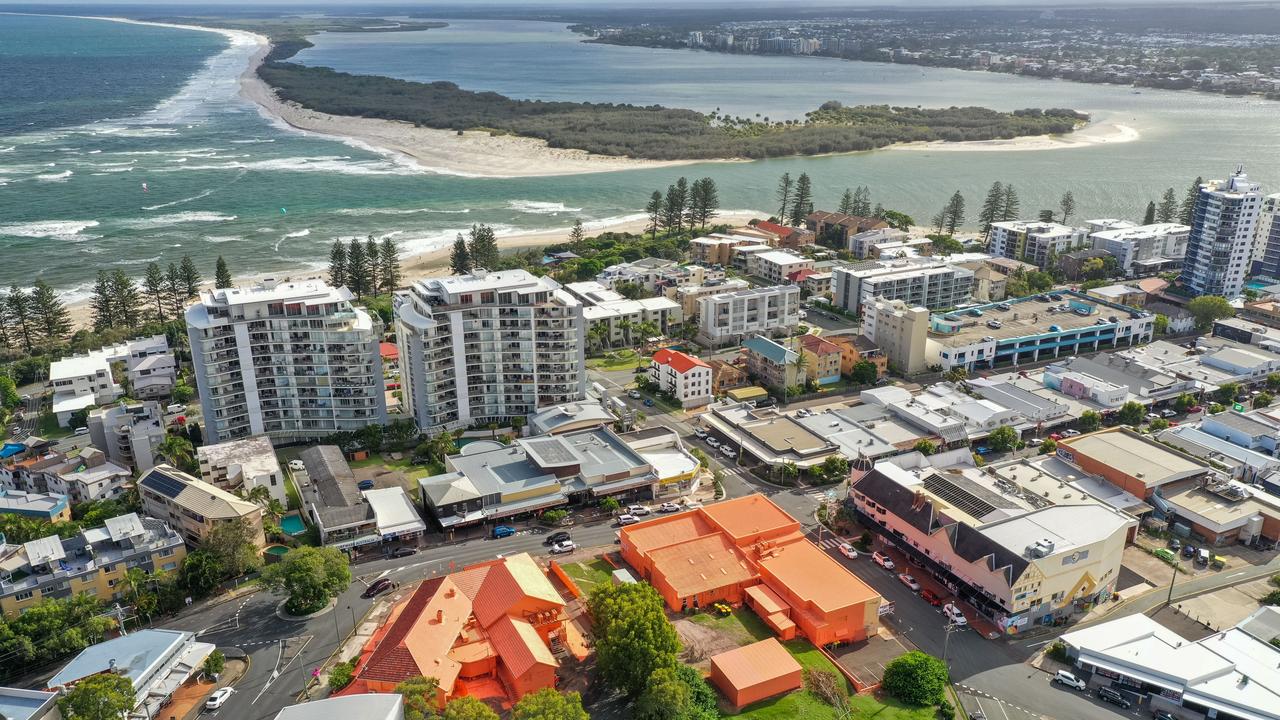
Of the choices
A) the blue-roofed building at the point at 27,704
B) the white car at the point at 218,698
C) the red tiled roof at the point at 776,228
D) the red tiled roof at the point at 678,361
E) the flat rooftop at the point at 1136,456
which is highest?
the red tiled roof at the point at 776,228

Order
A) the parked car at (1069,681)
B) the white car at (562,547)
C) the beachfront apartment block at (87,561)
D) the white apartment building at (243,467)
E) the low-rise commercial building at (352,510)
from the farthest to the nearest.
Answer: the white apartment building at (243,467), the white car at (562,547), the low-rise commercial building at (352,510), the beachfront apartment block at (87,561), the parked car at (1069,681)

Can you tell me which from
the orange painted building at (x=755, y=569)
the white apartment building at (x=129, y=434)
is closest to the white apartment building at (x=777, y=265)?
the orange painted building at (x=755, y=569)

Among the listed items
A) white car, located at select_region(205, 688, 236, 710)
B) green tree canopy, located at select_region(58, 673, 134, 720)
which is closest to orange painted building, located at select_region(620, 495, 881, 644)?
white car, located at select_region(205, 688, 236, 710)

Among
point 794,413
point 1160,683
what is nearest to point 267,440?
point 794,413

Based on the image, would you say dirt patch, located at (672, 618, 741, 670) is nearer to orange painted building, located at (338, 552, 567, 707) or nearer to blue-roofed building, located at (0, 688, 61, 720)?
orange painted building, located at (338, 552, 567, 707)

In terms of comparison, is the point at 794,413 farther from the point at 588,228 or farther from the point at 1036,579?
the point at 588,228

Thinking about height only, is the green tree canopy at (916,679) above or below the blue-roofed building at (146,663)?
below

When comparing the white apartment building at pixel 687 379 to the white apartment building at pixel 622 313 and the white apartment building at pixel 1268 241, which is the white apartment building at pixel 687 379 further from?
the white apartment building at pixel 1268 241
